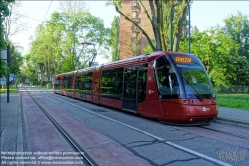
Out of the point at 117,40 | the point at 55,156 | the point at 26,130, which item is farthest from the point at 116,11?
the point at 117,40

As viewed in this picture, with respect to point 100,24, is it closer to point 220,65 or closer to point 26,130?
point 220,65

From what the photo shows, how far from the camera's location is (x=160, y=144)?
6.70 m

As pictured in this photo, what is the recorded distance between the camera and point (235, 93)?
69.4 feet

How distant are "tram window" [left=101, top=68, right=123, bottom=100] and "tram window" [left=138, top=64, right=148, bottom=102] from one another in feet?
7.49

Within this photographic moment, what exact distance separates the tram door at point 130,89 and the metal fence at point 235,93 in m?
10.7

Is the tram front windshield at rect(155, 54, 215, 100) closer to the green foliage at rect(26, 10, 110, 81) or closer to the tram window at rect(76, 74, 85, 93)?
the tram window at rect(76, 74, 85, 93)

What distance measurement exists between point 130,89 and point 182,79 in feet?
12.2

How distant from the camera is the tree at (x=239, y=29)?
5819cm

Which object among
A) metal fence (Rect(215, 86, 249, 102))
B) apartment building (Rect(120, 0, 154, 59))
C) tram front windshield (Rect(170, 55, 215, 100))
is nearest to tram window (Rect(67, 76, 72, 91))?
metal fence (Rect(215, 86, 249, 102))

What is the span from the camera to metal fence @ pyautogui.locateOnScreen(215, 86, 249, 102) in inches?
768

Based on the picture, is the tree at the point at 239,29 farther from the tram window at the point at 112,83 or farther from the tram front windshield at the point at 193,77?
the tram front windshield at the point at 193,77

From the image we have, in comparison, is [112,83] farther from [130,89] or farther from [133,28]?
[133,28]

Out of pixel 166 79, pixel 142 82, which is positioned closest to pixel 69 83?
pixel 142 82

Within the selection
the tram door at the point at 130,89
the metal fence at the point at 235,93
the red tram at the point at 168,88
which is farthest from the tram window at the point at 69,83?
the tram door at the point at 130,89
